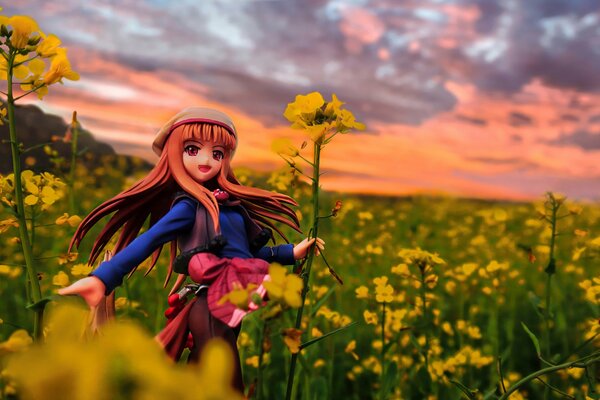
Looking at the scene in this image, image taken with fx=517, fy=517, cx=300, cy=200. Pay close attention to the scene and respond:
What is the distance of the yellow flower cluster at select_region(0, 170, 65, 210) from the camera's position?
1930 millimetres

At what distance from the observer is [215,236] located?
1.94 meters

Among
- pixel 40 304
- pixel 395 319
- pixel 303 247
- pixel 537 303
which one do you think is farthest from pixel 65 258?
pixel 537 303

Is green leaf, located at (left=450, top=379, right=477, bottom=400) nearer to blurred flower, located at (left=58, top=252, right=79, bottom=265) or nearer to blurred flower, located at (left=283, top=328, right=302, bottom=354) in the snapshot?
blurred flower, located at (left=283, top=328, right=302, bottom=354)

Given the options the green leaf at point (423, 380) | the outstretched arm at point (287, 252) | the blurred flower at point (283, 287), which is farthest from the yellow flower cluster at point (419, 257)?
the blurred flower at point (283, 287)

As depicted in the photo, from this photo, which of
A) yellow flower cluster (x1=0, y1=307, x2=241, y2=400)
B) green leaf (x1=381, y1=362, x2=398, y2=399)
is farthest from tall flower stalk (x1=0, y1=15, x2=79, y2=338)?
green leaf (x1=381, y1=362, x2=398, y2=399)

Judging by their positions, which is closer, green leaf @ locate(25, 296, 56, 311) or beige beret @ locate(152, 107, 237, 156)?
green leaf @ locate(25, 296, 56, 311)

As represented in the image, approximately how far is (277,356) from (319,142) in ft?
8.06

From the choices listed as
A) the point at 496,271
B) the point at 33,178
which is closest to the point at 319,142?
the point at 33,178

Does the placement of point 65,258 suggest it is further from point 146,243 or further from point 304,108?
point 304,108

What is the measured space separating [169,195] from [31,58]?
29.9 inches

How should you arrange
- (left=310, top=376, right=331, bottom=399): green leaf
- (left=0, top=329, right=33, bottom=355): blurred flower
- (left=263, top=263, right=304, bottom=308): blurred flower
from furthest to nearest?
(left=310, top=376, right=331, bottom=399): green leaf → (left=263, top=263, right=304, bottom=308): blurred flower → (left=0, top=329, right=33, bottom=355): blurred flower

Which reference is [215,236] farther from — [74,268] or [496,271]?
[496,271]

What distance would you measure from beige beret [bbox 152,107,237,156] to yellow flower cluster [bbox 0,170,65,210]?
476 millimetres

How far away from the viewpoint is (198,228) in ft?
6.52
